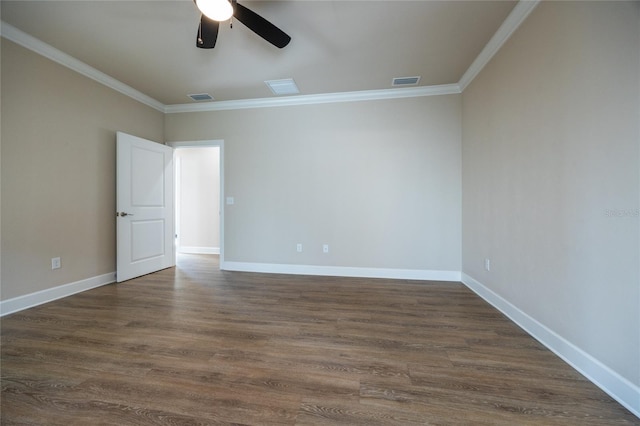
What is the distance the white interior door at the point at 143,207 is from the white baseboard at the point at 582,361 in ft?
14.7

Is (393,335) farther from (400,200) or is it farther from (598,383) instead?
(400,200)

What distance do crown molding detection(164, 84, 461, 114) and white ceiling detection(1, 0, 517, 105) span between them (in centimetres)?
14

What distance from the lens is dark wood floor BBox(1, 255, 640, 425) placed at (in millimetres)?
1209

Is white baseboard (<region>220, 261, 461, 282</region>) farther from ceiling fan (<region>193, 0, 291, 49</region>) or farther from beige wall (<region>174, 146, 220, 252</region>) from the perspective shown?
ceiling fan (<region>193, 0, 291, 49</region>)

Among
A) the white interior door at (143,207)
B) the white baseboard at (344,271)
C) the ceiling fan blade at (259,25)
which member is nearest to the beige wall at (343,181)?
the white baseboard at (344,271)

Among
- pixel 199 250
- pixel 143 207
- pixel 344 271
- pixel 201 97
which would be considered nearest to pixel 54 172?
pixel 143 207

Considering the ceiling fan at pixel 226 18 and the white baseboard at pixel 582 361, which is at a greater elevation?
the ceiling fan at pixel 226 18

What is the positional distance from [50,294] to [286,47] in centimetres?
359

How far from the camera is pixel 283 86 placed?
11.0 ft

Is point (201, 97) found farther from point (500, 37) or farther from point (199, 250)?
point (500, 37)

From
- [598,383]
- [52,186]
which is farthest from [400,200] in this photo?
[52,186]

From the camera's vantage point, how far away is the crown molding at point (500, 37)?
1.95m

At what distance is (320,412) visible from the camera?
3.98 feet

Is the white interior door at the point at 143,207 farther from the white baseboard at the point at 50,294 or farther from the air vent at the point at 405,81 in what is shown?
the air vent at the point at 405,81
